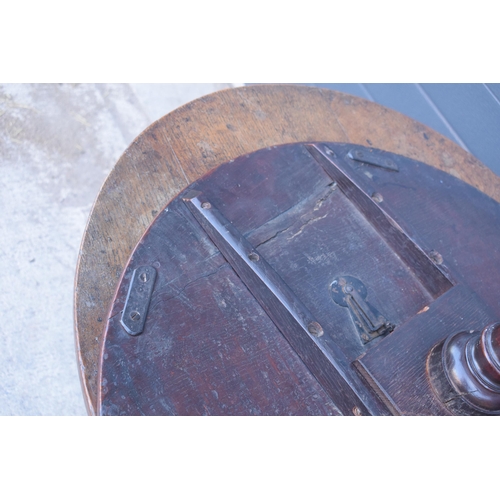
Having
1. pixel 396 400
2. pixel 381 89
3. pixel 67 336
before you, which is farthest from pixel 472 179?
pixel 67 336

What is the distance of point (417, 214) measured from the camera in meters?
1.43

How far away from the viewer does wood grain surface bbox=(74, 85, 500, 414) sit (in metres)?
1.28

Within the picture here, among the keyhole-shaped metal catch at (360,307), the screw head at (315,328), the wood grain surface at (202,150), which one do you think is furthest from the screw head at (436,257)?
the wood grain surface at (202,150)

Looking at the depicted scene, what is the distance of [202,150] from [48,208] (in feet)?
3.58

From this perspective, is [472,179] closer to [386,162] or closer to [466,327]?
[386,162]

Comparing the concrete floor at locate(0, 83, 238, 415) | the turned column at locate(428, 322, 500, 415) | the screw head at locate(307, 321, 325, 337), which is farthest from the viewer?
the concrete floor at locate(0, 83, 238, 415)

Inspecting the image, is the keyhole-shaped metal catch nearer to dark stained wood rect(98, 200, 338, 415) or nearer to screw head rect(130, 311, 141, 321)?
dark stained wood rect(98, 200, 338, 415)

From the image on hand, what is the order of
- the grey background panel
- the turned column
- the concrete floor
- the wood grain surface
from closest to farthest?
1. the turned column
2. the wood grain surface
3. the grey background panel
4. the concrete floor

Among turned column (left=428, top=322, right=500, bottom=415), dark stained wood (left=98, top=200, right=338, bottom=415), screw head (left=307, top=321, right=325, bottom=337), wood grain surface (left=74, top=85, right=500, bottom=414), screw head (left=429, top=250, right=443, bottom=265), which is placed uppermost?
wood grain surface (left=74, top=85, right=500, bottom=414)

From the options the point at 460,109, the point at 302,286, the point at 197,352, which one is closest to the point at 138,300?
the point at 197,352

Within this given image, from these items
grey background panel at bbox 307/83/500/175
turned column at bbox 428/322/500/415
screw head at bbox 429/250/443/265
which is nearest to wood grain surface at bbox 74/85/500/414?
grey background panel at bbox 307/83/500/175

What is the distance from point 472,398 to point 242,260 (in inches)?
25.1

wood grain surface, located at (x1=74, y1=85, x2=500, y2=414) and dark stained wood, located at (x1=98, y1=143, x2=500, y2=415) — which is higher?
wood grain surface, located at (x1=74, y1=85, x2=500, y2=414)

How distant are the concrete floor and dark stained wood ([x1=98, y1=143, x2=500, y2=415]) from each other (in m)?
1.04
